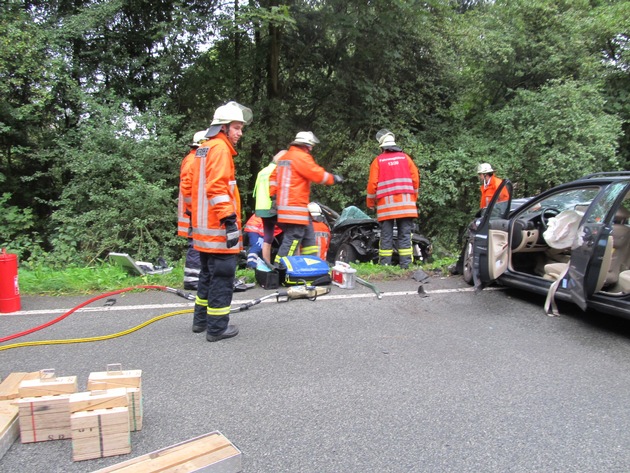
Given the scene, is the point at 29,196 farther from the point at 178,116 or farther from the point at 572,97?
the point at 572,97

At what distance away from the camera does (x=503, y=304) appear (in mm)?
5086

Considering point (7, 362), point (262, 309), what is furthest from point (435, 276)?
point (7, 362)

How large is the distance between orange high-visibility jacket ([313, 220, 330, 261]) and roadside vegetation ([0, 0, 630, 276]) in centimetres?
282

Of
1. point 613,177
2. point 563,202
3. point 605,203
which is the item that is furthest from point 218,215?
point 563,202

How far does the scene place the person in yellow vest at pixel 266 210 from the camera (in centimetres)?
635

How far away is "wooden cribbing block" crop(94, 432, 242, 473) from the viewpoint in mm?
2086

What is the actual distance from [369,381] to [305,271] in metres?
2.76

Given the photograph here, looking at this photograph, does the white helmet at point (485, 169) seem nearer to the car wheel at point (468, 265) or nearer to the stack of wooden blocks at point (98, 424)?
the car wheel at point (468, 265)

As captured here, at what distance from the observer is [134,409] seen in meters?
2.55

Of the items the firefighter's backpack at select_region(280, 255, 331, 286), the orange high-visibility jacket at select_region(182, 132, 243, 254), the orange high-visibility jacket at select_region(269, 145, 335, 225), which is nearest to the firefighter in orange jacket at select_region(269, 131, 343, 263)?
the orange high-visibility jacket at select_region(269, 145, 335, 225)

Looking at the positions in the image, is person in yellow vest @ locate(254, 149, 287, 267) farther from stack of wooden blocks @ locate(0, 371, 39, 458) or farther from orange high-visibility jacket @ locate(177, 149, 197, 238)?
stack of wooden blocks @ locate(0, 371, 39, 458)

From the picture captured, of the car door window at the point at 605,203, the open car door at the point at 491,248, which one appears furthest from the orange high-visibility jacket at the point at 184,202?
the car door window at the point at 605,203

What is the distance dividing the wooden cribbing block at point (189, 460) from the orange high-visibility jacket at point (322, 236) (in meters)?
4.94

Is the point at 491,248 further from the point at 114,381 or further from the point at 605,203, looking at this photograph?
the point at 114,381
